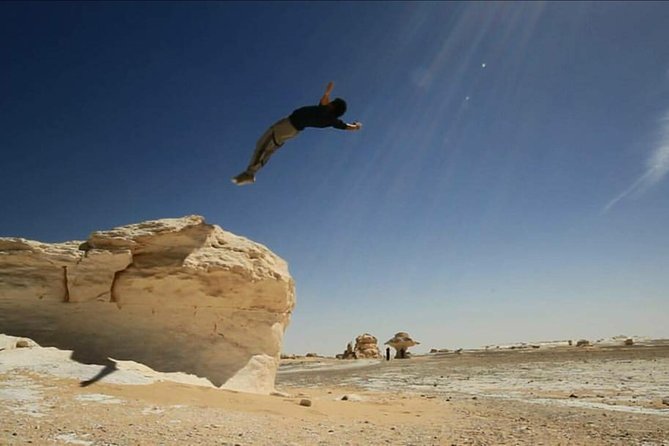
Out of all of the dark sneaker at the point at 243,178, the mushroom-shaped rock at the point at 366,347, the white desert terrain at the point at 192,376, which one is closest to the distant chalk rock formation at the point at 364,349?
the mushroom-shaped rock at the point at 366,347

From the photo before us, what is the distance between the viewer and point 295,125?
10.1m

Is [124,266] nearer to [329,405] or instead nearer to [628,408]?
[329,405]

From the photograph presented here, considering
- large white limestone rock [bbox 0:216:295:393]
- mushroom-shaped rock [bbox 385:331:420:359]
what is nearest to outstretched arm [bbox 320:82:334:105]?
large white limestone rock [bbox 0:216:295:393]

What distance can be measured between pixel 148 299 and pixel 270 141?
5.80 meters

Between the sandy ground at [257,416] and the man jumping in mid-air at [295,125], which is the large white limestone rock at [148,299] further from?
the man jumping in mid-air at [295,125]

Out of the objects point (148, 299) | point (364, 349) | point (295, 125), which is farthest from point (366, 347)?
point (295, 125)

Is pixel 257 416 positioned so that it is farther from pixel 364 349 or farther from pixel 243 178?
pixel 364 349

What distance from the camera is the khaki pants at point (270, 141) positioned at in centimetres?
1020

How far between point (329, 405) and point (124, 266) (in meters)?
6.80

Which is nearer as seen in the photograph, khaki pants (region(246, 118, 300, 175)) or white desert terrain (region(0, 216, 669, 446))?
white desert terrain (region(0, 216, 669, 446))

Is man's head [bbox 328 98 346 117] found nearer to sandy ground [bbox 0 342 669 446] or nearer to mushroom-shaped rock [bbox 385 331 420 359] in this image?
sandy ground [bbox 0 342 669 446]

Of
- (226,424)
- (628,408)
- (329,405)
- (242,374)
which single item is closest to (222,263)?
(242,374)

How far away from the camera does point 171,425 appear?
6453 millimetres

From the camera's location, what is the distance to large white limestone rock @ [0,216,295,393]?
11703mm
